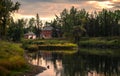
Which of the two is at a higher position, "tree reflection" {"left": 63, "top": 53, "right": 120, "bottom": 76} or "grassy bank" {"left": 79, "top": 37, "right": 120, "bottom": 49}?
"tree reflection" {"left": 63, "top": 53, "right": 120, "bottom": 76}

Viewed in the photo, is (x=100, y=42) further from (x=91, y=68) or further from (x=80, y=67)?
(x=91, y=68)

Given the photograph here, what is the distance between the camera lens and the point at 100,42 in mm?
173625

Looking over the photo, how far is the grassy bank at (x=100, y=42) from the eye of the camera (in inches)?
6475

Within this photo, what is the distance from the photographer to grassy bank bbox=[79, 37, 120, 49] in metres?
164

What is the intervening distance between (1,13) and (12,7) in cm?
1417

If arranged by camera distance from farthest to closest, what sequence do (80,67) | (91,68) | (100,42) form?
(100,42), (80,67), (91,68)

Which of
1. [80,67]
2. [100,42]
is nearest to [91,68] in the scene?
Result: [80,67]

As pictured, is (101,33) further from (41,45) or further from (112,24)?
(41,45)

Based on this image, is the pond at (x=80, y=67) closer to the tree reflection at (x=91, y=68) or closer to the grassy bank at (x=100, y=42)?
the tree reflection at (x=91, y=68)

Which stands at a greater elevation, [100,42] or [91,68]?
[91,68]

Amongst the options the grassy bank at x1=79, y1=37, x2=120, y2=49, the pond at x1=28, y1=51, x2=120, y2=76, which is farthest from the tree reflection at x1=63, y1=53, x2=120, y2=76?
the grassy bank at x1=79, y1=37, x2=120, y2=49

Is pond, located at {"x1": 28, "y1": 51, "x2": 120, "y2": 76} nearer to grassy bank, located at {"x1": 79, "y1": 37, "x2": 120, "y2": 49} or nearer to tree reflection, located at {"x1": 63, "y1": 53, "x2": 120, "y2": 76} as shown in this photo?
tree reflection, located at {"x1": 63, "y1": 53, "x2": 120, "y2": 76}

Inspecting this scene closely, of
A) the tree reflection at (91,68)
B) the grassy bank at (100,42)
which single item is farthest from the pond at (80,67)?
the grassy bank at (100,42)

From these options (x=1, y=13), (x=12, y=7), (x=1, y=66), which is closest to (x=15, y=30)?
(x=12, y=7)
